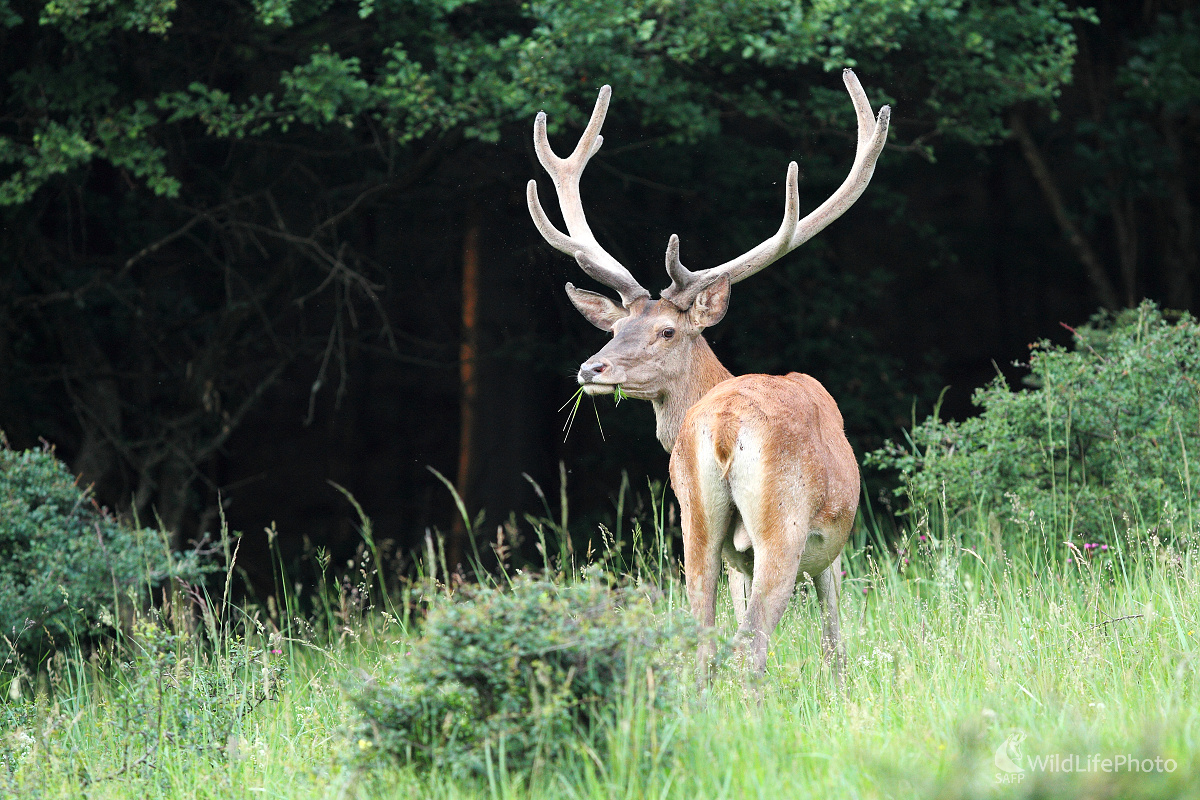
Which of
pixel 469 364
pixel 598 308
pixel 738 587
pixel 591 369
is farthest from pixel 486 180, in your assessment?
pixel 738 587

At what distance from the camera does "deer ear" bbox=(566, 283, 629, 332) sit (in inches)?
209

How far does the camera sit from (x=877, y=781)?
108 inches

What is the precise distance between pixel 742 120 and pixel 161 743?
8652mm

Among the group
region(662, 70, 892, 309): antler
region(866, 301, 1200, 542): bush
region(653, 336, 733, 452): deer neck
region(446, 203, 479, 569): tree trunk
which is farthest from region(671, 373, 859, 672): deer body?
region(446, 203, 479, 569): tree trunk

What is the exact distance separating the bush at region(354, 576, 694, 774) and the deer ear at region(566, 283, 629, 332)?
7.46 feet

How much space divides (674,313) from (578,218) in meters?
1.03

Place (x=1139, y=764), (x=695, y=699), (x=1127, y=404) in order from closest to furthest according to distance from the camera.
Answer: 1. (x=1139, y=764)
2. (x=695, y=699)
3. (x=1127, y=404)

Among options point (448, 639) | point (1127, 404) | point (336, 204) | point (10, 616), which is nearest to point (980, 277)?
point (336, 204)

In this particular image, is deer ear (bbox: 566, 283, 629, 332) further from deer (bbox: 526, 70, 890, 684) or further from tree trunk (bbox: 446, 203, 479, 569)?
tree trunk (bbox: 446, 203, 479, 569)

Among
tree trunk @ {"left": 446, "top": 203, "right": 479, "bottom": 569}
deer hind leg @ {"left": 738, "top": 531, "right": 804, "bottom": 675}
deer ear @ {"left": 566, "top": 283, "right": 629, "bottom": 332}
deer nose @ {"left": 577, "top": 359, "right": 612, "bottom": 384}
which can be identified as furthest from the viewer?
tree trunk @ {"left": 446, "top": 203, "right": 479, "bottom": 569}

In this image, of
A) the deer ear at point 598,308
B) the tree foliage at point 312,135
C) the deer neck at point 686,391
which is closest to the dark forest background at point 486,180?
the tree foliage at point 312,135

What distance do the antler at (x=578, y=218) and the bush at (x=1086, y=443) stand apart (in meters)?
1.70

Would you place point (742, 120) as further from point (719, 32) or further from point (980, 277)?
point (980, 277)

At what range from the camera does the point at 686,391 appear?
5.04 meters
